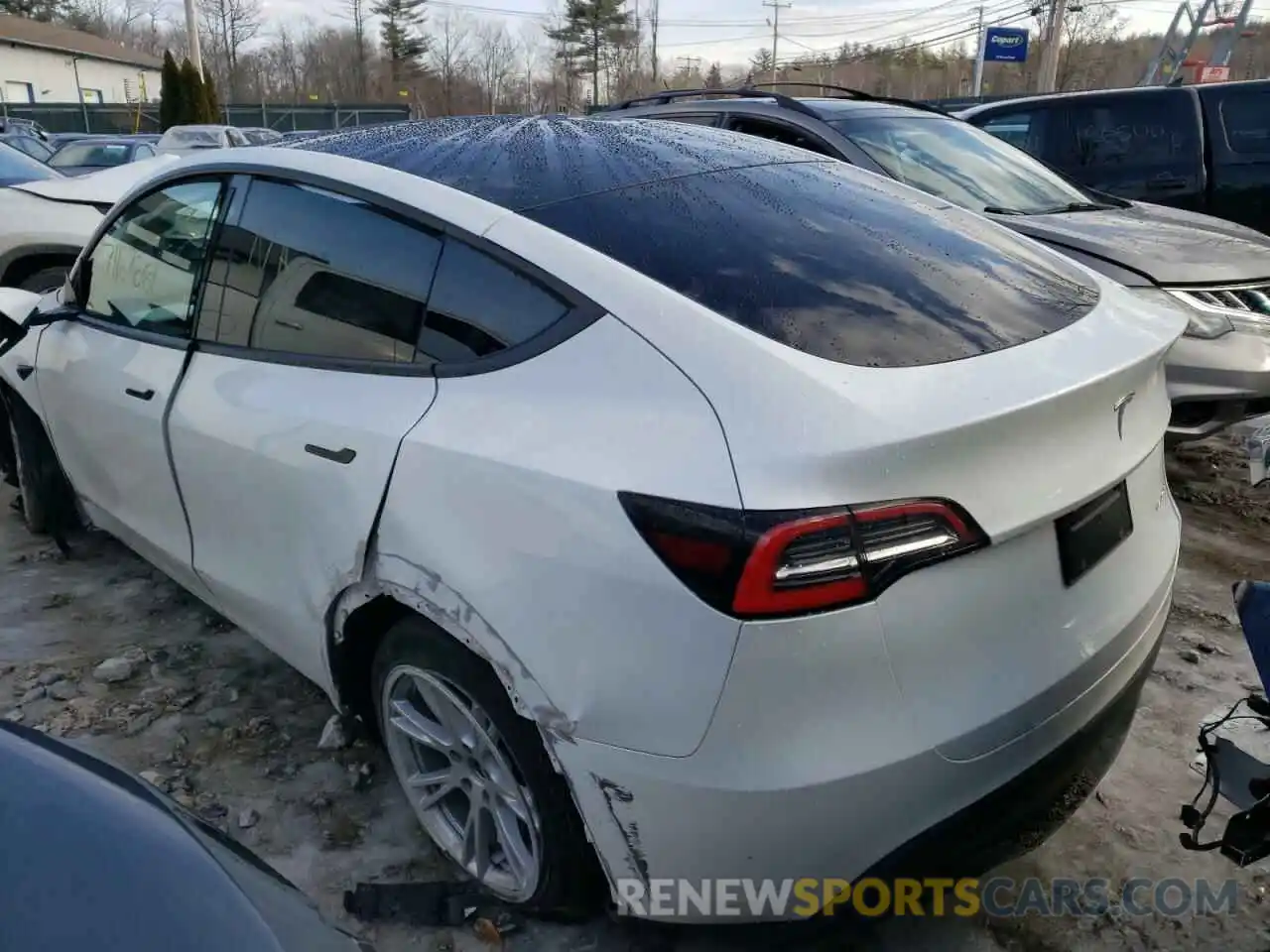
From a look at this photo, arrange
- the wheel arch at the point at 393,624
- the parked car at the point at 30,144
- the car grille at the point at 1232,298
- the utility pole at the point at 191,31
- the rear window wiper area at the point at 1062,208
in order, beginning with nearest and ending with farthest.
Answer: the wheel arch at the point at 393,624 < the car grille at the point at 1232,298 < the rear window wiper area at the point at 1062,208 < the parked car at the point at 30,144 < the utility pole at the point at 191,31

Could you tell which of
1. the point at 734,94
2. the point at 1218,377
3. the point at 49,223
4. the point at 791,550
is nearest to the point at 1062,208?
the point at 1218,377

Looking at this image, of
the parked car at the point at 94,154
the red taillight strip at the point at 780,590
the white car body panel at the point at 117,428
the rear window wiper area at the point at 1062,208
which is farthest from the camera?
the parked car at the point at 94,154

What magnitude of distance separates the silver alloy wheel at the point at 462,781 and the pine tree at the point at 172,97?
32.2 metres

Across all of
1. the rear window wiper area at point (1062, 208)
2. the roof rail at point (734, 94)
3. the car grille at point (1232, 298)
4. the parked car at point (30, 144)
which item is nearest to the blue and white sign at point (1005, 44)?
the parked car at point (30, 144)

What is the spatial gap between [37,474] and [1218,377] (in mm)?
4894

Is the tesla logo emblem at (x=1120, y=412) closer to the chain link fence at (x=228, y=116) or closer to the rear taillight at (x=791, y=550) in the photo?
the rear taillight at (x=791, y=550)

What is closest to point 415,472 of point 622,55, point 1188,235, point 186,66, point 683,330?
point 683,330

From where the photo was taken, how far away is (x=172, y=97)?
29.7 metres

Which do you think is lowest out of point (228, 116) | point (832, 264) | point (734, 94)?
point (832, 264)

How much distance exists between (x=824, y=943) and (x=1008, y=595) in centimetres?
74

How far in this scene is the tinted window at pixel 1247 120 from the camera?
7078 millimetres

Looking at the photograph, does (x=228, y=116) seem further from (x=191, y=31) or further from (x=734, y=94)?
(x=734, y=94)

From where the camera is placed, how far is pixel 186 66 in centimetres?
2956

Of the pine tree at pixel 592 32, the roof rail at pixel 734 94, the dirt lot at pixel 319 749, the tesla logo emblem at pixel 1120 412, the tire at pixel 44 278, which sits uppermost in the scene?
the pine tree at pixel 592 32
